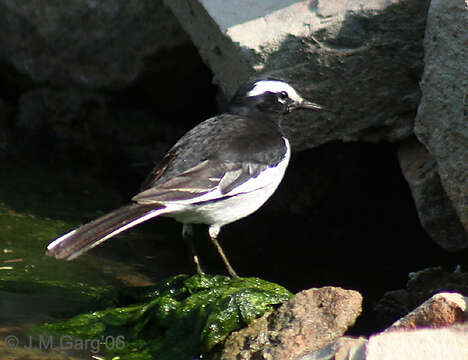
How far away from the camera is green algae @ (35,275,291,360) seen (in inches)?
189

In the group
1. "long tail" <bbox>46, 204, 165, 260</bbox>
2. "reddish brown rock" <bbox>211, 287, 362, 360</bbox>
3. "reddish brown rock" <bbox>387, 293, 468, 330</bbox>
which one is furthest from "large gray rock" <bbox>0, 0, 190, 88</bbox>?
"reddish brown rock" <bbox>387, 293, 468, 330</bbox>

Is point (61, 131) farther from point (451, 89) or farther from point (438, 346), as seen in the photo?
point (438, 346)

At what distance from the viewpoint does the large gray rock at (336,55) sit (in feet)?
20.5

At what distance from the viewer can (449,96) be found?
5.23 m

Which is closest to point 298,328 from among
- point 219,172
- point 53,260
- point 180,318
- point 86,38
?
point 180,318

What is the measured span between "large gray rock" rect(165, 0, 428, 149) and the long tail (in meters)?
2.05

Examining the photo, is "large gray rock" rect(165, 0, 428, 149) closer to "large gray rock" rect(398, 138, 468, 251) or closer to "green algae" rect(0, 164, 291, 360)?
"large gray rock" rect(398, 138, 468, 251)

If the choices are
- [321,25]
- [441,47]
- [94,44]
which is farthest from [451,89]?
[94,44]

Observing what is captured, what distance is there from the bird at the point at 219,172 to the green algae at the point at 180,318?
47 centimetres

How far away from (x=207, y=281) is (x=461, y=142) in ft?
6.43

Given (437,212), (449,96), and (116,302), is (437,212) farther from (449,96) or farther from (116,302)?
(116,302)

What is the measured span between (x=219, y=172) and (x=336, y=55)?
5.14 ft

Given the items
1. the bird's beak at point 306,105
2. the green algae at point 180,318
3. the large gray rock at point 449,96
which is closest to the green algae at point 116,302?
the green algae at point 180,318

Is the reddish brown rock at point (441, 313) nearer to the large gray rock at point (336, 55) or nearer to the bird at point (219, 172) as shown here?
the bird at point (219, 172)
